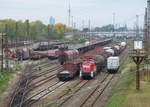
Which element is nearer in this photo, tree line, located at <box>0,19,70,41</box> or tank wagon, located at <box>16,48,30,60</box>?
tank wagon, located at <box>16,48,30,60</box>

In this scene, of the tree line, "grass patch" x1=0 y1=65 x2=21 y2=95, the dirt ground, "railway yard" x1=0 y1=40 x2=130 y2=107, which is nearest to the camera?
"railway yard" x1=0 y1=40 x2=130 y2=107

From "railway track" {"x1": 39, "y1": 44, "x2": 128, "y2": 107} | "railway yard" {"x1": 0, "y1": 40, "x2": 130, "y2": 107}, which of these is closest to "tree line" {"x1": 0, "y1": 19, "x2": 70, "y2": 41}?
"railway yard" {"x1": 0, "y1": 40, "x2": 130, "y2": 107}

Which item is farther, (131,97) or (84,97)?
(84,97)

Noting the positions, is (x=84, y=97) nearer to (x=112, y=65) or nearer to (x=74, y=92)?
(x=74, y=92)

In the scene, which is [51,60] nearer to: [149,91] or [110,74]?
[110,74]

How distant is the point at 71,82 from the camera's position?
113 ft

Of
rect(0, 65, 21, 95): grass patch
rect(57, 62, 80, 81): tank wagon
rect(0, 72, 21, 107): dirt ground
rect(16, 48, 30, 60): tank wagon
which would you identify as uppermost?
rect(16, 48, 30, 60): tank wagon

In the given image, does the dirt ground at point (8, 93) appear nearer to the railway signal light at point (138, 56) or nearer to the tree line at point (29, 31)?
the railway signal light at point (138, 56)

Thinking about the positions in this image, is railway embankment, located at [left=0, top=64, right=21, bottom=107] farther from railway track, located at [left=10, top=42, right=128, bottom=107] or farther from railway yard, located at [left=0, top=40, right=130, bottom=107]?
railway track, located at [left=10, top=42, right=128, bottom=107]

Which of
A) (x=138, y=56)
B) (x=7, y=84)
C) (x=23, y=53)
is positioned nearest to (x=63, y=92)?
(x=138, y=56)

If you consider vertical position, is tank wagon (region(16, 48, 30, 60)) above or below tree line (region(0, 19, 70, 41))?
below

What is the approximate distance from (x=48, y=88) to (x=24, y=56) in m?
31.2

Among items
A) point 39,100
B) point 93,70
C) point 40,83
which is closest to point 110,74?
point 93,70

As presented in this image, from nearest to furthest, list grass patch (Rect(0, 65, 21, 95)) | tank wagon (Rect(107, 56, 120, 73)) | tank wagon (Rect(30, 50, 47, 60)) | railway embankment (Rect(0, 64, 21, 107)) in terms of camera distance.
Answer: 1. railway embankment (Rect(0, 64, 21, 107))
2. grass patch (Rect(0, 65, 21, 95))
3. tank wagon (Rect(107, 56, 120, 73))
4. tank wagon (Rect(30, 50, 47, 60))
